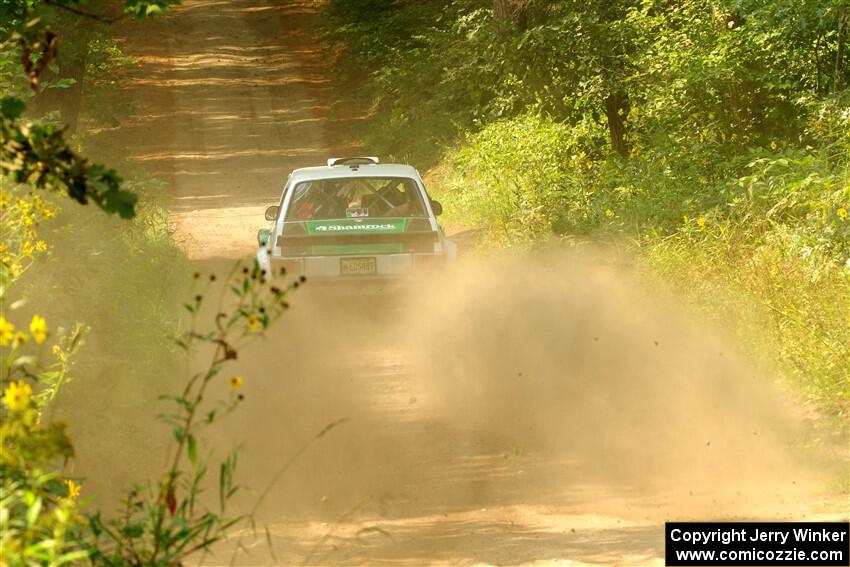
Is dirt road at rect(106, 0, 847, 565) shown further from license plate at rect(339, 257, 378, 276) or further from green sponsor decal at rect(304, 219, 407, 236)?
green sponsor decal at rect(304, 219, 407, 236)

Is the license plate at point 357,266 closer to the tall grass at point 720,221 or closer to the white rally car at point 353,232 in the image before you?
the white rally car at point 353,232

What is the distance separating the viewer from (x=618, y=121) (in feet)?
60.4

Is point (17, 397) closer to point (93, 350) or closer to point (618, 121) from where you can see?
point (93, 350)

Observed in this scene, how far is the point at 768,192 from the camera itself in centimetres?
1315

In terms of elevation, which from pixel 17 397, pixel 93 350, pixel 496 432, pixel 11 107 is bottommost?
pixel 496 432

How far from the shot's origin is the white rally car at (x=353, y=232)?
41.6 ft

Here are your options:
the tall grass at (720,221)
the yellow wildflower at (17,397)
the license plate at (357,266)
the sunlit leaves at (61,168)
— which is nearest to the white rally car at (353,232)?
the license plate at (357,266)

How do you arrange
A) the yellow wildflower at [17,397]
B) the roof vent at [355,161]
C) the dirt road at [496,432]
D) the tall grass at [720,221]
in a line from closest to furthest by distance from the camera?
the yellow wildflower at [17,397] < the dirt road at [496,432] < the tall grass at [720,221] < the roof vent at [355,161]

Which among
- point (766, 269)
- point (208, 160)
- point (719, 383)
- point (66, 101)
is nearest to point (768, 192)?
point (766, 269)

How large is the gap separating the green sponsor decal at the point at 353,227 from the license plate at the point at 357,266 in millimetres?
307

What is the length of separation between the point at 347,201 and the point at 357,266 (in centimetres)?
98

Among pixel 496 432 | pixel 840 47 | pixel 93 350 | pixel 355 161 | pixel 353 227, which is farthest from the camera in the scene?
pixel 355 161

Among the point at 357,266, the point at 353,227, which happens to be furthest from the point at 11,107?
the point at 353,227

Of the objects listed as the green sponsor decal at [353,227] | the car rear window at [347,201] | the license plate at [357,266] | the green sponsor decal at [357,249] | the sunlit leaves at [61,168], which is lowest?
the license plate at [357,266]
